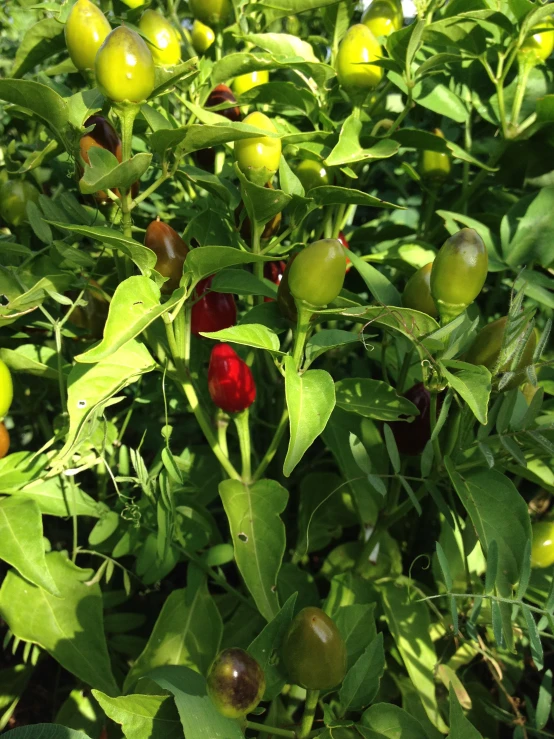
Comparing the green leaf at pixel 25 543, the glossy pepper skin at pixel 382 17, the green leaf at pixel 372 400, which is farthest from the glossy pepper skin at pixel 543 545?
the glossy pepper skin at pixel 382 17

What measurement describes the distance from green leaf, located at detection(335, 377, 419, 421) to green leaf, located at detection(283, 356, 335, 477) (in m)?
0.09

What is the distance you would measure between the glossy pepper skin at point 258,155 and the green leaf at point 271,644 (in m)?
0.43

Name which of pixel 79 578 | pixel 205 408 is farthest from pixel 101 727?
pixel 205 408

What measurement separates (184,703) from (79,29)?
65cm

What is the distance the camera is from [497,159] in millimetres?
952

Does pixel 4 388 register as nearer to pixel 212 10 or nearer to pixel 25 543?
pixel 25 543

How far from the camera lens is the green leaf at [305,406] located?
54 cm

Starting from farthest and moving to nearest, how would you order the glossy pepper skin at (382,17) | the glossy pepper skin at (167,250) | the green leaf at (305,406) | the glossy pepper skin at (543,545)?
the glossy pepper skin at (382,17)
the glossy pepper skin at (543,545)
the glossy pepper skin at (167,250)
the green leaf at (305,406)

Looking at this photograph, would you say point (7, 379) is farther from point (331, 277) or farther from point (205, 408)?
point (331, 277)

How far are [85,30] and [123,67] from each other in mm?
122

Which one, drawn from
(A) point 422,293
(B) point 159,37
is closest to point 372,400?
(A) point 422,293

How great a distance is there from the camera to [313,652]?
1.92 feet

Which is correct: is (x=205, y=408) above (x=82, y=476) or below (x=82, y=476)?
above

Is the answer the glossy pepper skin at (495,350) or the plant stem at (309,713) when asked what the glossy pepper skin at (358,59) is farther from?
the plant stem at (309,713)
